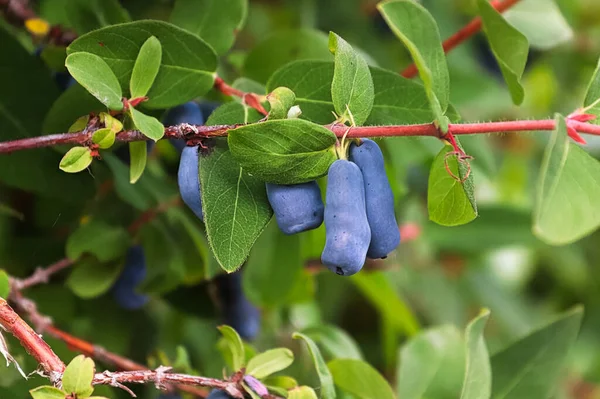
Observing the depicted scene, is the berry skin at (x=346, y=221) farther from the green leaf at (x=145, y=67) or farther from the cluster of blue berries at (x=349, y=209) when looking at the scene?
the green leaf at (x=145, y=67)

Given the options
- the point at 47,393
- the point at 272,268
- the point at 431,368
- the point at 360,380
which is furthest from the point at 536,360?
the point at 47,393

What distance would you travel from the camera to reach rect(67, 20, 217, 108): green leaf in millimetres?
552

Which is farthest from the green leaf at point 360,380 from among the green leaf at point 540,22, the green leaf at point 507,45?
the green leaf at point 540,22

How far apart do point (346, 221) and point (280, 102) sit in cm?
11

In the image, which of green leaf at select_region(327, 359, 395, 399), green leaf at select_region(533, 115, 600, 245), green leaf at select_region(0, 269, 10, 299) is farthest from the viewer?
green leaf at select_region(327, 359, 395, 399)

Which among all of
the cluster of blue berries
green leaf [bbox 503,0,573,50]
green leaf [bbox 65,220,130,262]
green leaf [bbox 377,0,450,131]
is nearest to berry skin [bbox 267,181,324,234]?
the cluster of blue berries

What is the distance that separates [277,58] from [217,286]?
276 millimetres

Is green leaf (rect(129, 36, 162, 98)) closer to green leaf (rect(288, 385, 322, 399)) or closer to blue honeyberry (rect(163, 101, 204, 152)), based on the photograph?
blue honeyberry (rect(163, 101, 204, 152))

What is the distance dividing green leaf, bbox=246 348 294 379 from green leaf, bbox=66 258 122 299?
23 cm

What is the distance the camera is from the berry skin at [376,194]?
19.9 inches

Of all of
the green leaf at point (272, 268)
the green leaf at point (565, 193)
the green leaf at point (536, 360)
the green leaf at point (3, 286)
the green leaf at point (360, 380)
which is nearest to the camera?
the green leaf at point (565, 193)

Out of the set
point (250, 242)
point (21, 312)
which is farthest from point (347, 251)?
point (21, 312)

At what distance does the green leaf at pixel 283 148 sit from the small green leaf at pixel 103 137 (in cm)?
9

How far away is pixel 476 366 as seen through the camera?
624 mm
